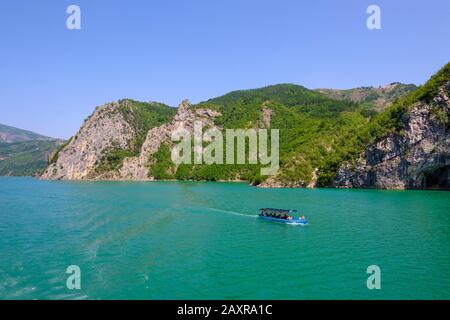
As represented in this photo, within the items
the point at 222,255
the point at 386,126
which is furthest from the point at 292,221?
the point at 386,126

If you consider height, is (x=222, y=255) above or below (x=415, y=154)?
below

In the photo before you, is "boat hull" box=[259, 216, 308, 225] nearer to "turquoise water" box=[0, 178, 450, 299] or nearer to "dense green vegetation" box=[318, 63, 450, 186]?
"turquoise water" box=[0, 178, 450, 299]

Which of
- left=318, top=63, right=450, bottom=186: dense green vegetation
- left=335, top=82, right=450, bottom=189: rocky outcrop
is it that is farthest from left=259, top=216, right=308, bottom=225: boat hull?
left=318, top=63, right=450, bottom=186: dense green vegetation

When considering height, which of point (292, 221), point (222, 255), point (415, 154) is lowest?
point (222, 255)

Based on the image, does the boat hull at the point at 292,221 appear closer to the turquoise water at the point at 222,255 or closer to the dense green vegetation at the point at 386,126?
the turquoise water at the point at 222,255

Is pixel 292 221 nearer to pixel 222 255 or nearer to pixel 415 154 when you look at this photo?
pixel 222 255

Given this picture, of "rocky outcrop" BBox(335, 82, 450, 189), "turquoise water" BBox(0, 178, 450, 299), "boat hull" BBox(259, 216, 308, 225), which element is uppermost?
"rocky outcrop" BBox(335, 82, 450, 189)
